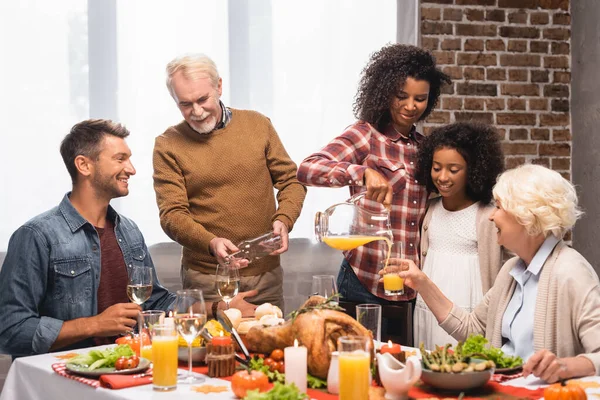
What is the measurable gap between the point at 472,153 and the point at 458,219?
0.27m

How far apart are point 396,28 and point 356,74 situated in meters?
0.34

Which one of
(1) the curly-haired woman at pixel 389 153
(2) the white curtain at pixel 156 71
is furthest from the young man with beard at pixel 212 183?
(2) the white curtain at pixel 156 71

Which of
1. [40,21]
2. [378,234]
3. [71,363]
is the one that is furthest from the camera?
[40,21]

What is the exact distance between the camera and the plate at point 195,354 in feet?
7.04

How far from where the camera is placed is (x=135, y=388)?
75.5 inches

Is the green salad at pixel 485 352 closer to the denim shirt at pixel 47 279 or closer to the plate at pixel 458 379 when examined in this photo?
the plate at pixel 458 379

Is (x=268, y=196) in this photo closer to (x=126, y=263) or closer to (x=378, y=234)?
(x=126, y=263)

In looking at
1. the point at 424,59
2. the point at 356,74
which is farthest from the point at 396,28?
the point at 424,59

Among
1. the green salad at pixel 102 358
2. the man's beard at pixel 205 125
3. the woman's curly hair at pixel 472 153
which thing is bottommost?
the green salad at pixel 102 358

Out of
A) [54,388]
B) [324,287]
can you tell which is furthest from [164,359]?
[324,287]

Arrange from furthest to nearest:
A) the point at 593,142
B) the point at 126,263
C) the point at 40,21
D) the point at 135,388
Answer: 1. the point at 593,142
2. the point at 40,21
3. the point at 126,263
4. the point at 135,388

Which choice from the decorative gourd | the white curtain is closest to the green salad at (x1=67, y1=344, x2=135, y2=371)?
the decorative gourd

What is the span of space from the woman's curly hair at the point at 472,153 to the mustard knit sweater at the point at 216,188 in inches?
23.0

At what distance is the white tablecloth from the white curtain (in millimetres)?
1571
